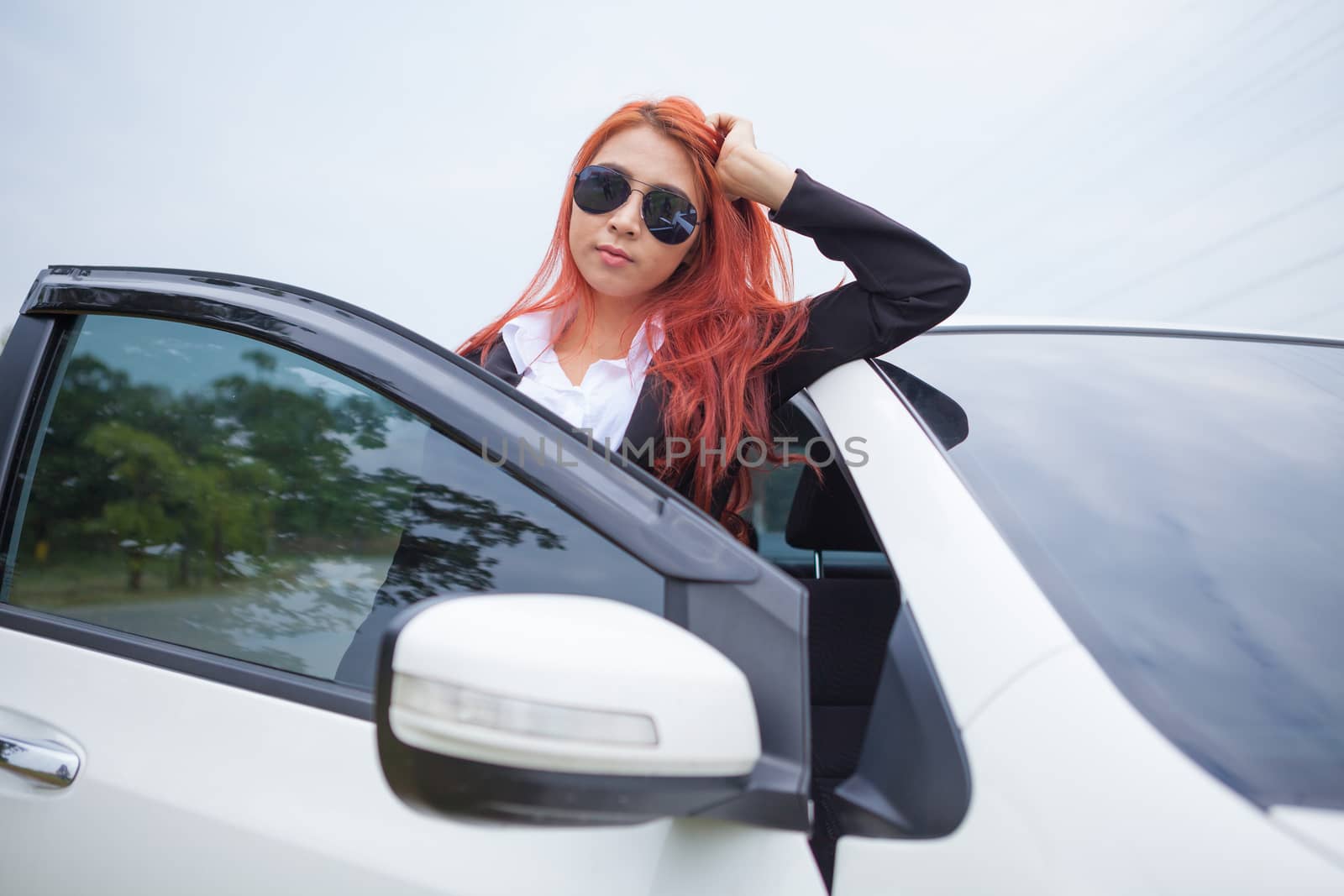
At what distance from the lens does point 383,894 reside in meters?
0.79

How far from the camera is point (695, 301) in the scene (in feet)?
5.13

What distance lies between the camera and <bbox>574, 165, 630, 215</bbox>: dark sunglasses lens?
58.9 inches

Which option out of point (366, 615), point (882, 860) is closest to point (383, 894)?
point (366, 615)

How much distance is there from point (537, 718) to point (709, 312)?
104 cm

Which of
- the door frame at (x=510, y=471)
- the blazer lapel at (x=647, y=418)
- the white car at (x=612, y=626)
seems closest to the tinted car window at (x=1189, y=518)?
the white car at (x=612, y=626)

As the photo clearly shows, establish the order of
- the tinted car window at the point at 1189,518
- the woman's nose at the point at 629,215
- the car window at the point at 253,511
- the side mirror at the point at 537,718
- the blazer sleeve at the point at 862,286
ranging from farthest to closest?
the woman's nose at the point at 629,215, the blazer sleeve at the point at 862,286, the car window at the point at 253,511, the tinted car window at the point at 1189,518, the side mirror at the point at 537,718

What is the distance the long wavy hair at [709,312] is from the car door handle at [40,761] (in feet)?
2.73

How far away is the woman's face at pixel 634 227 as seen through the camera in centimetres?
150

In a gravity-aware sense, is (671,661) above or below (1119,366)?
below

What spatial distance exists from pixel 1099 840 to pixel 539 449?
1.86ft

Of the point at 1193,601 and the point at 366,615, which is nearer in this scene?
the point at 1193,601

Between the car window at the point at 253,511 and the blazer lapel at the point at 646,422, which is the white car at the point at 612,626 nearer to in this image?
the car window at the point at 253,511

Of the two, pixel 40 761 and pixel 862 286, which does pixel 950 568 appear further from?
pixel 40 761

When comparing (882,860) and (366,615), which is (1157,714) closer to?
(882,860)
